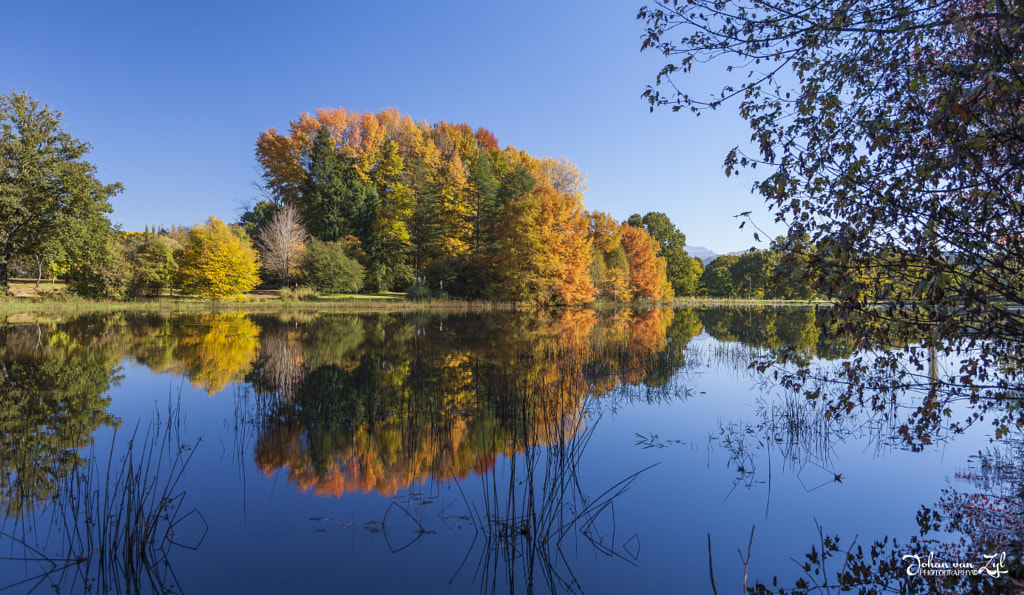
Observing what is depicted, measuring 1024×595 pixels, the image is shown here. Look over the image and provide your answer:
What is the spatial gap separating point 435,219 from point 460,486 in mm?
37149

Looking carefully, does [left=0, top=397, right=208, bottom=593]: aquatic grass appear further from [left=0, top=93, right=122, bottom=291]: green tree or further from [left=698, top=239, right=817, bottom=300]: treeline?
[left=698, top=239, right=817, bottom=300]: treeline

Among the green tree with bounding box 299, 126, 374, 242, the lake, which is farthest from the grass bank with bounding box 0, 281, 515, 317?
the lake

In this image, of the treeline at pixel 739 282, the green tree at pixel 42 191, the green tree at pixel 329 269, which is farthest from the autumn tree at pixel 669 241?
the green tree at pixel 42 191

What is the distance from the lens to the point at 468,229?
4081cm

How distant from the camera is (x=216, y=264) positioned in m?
32.0

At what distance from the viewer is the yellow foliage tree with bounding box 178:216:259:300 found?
32094mm

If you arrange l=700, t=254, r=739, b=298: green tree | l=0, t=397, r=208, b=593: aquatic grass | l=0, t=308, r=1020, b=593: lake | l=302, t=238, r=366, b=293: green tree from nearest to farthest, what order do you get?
l=0, t=397, r=208, b=593: aquatic grass → l=0, t=308, r=1020, b=593: lake → l=302, t=238, r=366, b=293: green tree → l=700, t=254, r=739, b=298: green tree

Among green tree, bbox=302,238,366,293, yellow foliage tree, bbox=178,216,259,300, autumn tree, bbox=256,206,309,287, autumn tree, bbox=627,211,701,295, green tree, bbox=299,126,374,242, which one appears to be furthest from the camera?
autumn tree, bbox=627,211,701,295

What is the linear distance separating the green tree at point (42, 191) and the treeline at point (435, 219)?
11.5 m

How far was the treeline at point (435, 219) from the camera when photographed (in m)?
36.6

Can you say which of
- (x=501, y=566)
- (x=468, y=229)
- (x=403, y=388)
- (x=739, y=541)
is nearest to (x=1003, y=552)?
(x=739, y=541)

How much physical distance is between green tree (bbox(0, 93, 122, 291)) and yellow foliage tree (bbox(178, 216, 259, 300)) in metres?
5.55

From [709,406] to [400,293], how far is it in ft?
114

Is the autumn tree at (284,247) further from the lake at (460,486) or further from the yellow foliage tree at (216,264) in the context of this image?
the lake at (460,486)
